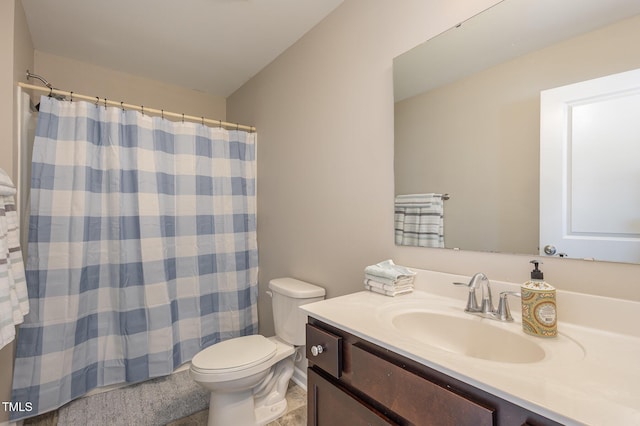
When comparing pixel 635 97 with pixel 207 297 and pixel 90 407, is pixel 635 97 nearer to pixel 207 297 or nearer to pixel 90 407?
pixel 207 297

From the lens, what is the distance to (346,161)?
1655 millimetres

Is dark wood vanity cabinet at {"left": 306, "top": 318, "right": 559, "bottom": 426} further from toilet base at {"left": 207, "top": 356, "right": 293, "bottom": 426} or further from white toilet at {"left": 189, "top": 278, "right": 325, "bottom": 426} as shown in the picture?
toilet base at {"left": 207, "top": 356, "right": 293, "bottom": 426}

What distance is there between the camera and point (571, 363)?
656 millimetres

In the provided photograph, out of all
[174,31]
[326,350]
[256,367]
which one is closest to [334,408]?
[326,350]

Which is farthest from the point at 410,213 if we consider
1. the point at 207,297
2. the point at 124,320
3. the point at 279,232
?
the point at 124,320

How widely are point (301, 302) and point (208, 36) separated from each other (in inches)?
74.3

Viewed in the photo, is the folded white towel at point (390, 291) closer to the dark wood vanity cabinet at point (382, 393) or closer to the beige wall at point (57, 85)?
the dark wood vanity cabinet at point (382, 393)

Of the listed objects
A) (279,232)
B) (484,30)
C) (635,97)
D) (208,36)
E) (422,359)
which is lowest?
(422,359)

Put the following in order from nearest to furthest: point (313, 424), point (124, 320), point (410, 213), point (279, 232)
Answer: point (313, 424) → point (410, 213) → point (124, 320) → point (279, 232)

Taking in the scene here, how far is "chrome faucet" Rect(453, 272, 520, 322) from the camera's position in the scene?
94 centimetres

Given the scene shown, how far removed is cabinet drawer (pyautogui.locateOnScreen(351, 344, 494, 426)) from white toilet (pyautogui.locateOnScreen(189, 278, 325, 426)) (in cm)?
82

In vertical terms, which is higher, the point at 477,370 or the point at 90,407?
the point at 477,370

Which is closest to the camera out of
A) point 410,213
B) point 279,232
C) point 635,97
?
point 635,97

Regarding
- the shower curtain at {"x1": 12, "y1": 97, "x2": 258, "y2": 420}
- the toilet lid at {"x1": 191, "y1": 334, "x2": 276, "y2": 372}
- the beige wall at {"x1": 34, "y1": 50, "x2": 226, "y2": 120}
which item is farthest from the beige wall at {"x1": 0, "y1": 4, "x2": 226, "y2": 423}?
the toilet lid at {"x1": 191, "y1": 334, "x2": 276, "y2": 372}
